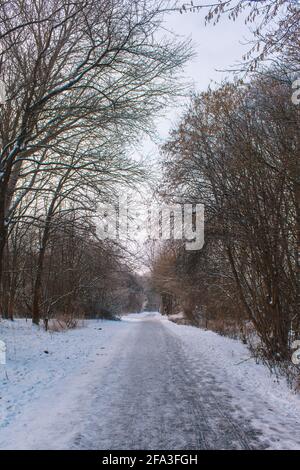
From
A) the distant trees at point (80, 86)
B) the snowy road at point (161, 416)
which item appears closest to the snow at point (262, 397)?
the snowy road at point (161, 416)

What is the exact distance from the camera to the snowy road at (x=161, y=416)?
396 centimetres

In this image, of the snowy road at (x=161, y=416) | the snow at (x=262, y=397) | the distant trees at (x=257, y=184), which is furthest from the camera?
the distant trees at (x=257, y=184)

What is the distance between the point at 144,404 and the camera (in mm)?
5422

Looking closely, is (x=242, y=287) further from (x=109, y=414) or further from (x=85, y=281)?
(x=85, y=281)

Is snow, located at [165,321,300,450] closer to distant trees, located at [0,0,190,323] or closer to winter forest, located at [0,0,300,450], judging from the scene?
winter forest, located at [0,0,300,450]

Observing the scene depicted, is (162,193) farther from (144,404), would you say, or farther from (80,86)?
(144,404)

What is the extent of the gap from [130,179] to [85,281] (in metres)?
16.2

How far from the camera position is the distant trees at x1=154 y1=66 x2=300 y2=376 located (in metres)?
7.41

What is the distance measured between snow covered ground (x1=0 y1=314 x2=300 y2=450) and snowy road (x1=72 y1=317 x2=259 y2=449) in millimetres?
10

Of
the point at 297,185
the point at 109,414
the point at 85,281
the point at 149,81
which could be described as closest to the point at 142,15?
the point at 149,81

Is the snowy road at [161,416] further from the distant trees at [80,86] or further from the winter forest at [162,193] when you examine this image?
the distant trees at [80,86]

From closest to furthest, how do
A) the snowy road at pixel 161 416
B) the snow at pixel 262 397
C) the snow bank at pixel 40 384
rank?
the snowy road at pixel 161 416, the snow at pixel 262 397, the snow bank at pixel 40 384

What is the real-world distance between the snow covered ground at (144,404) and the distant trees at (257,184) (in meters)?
1.69

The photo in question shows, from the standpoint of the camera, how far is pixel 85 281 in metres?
26.2
